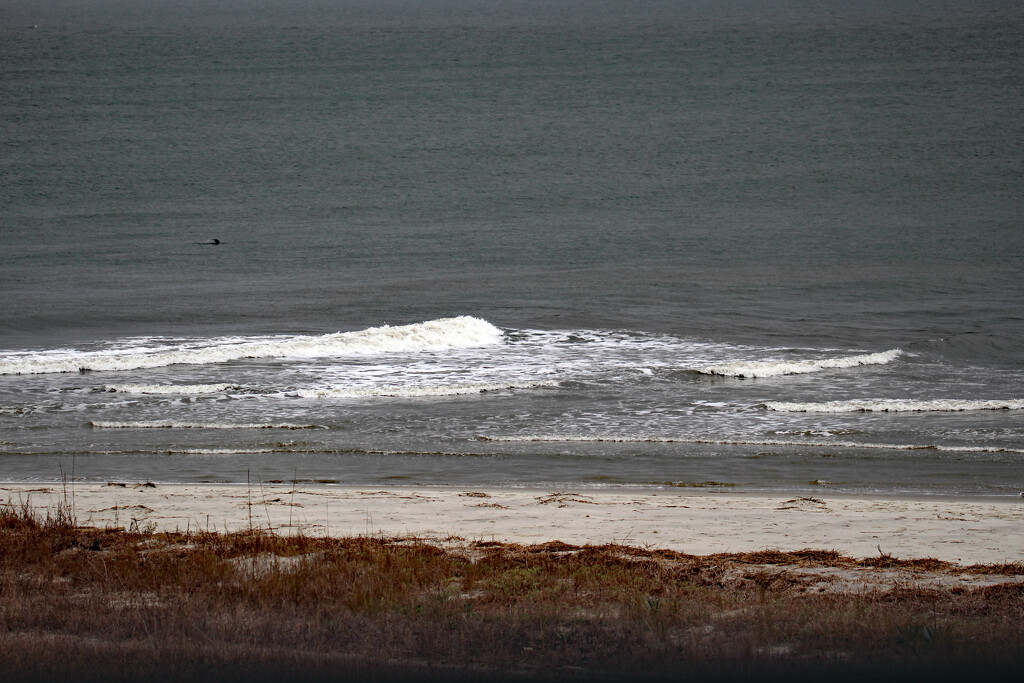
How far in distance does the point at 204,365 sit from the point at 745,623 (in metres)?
16.6

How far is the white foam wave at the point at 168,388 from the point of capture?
17312 mm

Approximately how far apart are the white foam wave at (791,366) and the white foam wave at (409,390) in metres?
3.74

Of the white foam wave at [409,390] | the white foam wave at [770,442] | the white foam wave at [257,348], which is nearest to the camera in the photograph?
the white foam wave at [770,442]

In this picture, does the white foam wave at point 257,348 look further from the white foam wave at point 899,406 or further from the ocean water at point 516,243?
the white foam wave at point 899,406

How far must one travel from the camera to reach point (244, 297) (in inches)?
1310

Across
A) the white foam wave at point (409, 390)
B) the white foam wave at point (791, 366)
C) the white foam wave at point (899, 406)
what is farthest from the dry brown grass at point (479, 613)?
the white foam wave at point (791, 366)

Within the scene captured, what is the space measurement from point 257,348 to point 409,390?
6.27 meters

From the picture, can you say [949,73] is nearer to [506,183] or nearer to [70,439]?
[506,183]

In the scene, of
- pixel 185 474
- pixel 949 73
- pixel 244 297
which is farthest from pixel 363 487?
pixel 949 73

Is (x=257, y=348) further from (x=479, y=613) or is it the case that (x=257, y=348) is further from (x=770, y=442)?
(x=479, y=613)

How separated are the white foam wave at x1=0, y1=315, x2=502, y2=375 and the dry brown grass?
13.7m

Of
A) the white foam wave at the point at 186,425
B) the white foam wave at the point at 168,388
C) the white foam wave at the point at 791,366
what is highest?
the white foam wave at the point at 168,388

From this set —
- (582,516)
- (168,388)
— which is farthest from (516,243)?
(582,516)

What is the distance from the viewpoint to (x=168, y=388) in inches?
693
